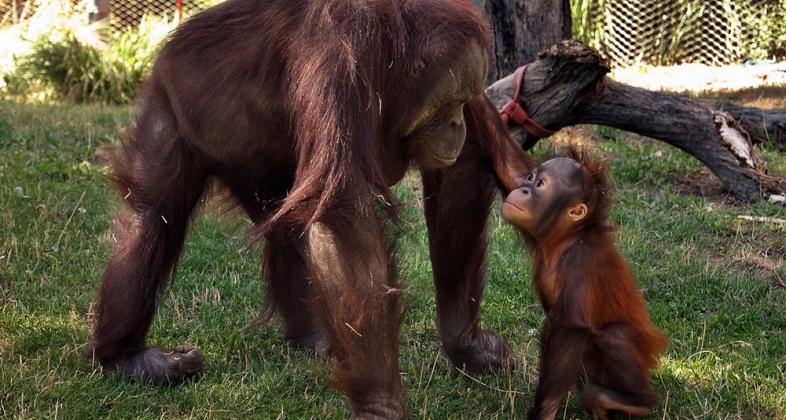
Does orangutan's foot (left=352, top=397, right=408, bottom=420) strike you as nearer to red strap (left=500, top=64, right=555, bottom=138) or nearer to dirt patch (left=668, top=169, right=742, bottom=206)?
red strap (left=500, top=64, right=555, bottom=138)

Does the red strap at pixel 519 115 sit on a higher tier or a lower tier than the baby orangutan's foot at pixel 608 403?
lower

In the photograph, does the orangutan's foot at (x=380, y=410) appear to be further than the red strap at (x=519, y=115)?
No

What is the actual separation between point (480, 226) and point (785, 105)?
5229 millimetres

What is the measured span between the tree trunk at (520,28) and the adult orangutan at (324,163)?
3111 millimetres

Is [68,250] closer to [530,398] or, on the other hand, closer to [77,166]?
[77,166]

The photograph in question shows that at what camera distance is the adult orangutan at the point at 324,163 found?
268 centimetres

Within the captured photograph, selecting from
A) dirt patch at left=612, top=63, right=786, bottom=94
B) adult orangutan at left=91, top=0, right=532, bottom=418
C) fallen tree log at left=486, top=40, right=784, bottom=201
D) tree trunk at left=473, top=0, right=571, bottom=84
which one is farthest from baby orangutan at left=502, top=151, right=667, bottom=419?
dirt patch at left=612, top=63, right=786, bottom=94

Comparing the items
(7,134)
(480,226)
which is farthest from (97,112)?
(480,226)

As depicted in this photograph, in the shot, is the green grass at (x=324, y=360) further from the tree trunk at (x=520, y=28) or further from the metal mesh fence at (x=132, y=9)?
the metal mesh fence at (x=132, y=9)

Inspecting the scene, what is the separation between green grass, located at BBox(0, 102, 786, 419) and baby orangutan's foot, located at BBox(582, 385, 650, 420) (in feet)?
0.45

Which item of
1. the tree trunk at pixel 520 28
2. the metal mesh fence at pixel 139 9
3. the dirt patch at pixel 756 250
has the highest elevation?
the tree trunk at pixel 520 28

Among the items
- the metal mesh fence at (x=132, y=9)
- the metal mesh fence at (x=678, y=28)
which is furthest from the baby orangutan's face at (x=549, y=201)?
the metal mesh fence at (x=132, y=9)

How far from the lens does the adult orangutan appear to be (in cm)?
268

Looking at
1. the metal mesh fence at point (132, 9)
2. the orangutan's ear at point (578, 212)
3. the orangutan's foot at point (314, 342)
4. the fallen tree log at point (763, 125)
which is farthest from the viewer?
the metal mesh fence at point (132, 9)
